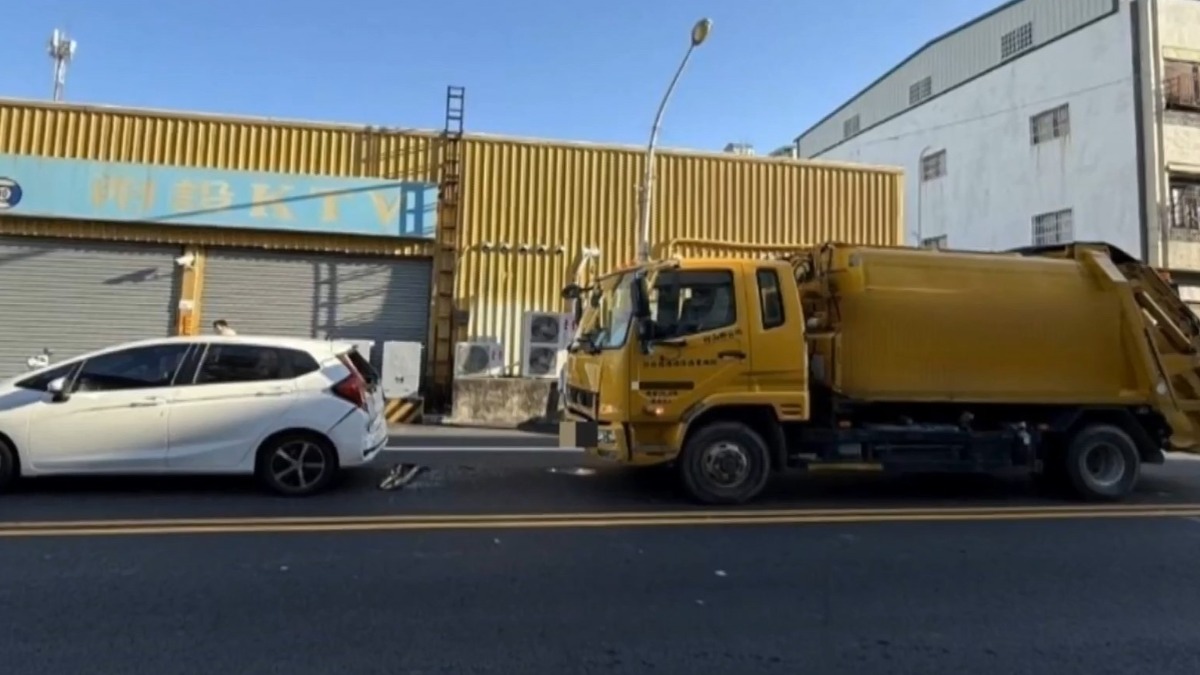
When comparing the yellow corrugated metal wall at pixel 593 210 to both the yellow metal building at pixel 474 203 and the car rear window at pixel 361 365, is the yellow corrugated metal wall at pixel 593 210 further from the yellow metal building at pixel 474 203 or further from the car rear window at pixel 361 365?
the car rear window at pixel 361 365

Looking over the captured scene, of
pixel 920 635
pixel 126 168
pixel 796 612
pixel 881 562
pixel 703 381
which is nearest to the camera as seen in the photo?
pixel 920 635

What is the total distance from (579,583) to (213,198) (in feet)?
45.6

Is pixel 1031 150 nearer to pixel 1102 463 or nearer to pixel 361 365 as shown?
pixel 1102 463

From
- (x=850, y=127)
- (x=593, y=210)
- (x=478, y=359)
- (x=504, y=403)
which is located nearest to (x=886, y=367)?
(x=504, y=403)

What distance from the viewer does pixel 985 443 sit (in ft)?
25.8

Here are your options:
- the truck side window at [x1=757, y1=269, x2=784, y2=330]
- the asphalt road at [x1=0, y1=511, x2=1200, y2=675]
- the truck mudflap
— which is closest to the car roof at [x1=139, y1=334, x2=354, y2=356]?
the asphalt road at [x1=0, y1=511, x2=1200, y2=675]

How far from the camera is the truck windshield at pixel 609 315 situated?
7.38 metres

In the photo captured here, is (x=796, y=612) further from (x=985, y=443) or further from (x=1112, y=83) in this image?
(x=1112, y=83)

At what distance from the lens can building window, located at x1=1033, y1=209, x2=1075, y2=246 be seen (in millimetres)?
24859

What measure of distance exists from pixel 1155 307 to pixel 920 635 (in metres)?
6.52

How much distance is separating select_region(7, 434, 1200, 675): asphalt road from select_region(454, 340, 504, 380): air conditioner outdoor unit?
804cm

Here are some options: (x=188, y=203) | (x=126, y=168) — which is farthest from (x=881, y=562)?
(x=126, y=168)

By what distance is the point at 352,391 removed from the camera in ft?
25.4

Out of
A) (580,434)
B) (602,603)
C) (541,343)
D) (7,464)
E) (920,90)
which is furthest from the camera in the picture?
(920,90)
